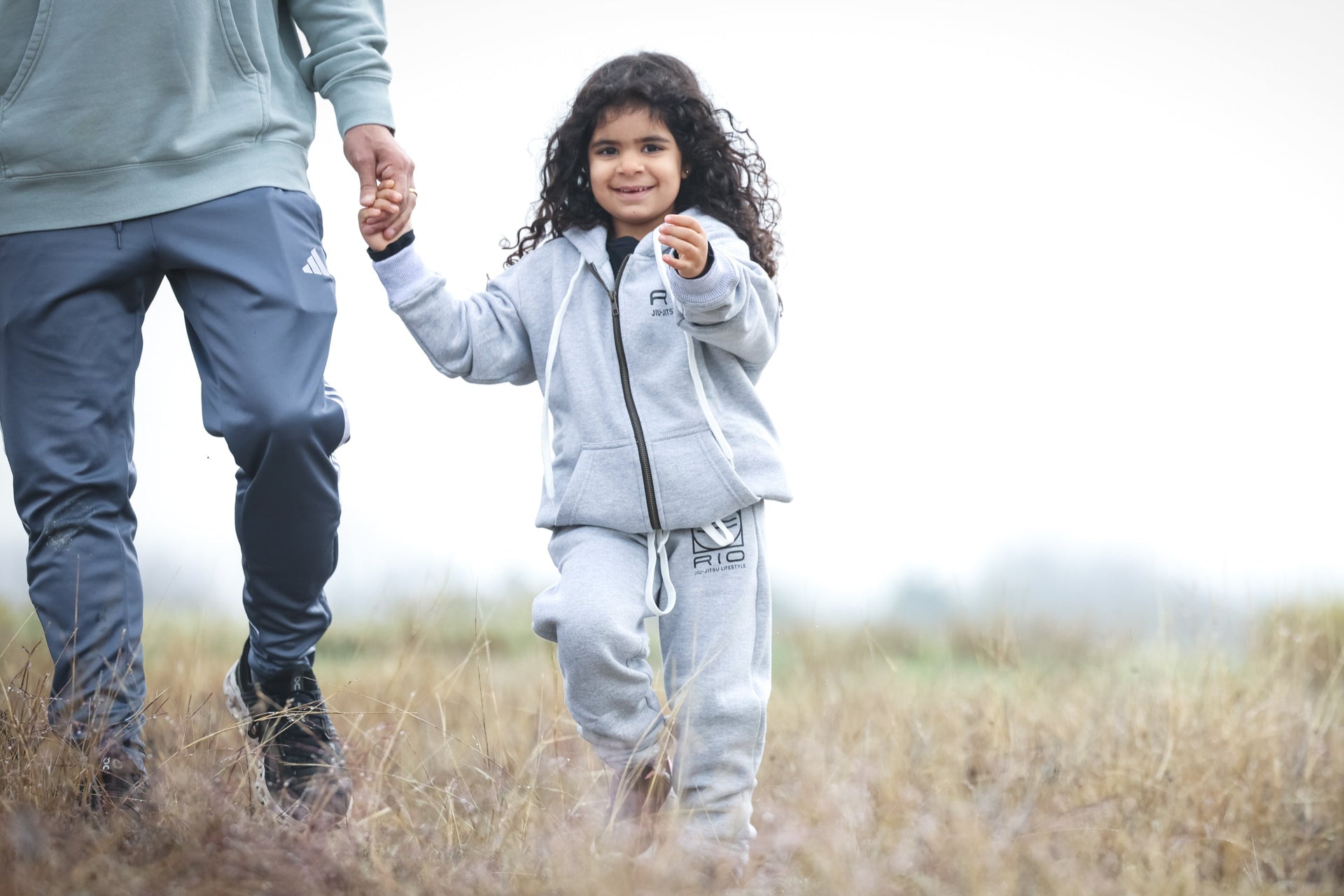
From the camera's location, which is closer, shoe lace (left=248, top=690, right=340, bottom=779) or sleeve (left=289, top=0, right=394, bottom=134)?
shoe lace (left=248, top=690, right=340, bottom=779)

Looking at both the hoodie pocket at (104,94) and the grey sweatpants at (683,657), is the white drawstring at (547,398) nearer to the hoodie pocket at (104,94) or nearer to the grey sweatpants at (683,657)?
the grey sweatpants at (683,657)

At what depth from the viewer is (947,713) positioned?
154 inches

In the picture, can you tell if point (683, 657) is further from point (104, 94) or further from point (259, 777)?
point (104, 94)

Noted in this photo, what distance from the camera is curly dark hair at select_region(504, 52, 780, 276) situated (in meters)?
2.84

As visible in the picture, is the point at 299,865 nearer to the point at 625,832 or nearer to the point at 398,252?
the point at 625,832

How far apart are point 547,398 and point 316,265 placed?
0.57m

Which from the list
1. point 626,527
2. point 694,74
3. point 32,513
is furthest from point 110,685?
point 694,74

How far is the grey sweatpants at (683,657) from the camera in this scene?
8.00 feet

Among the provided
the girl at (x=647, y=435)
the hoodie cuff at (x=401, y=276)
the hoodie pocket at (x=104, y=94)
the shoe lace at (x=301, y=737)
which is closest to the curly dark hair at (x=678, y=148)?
the girl at (x=647, y=435)

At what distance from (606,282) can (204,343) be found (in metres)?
Result: 0.86

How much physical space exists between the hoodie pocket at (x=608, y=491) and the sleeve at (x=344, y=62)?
0.87 metres

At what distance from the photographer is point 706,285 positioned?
2.43m

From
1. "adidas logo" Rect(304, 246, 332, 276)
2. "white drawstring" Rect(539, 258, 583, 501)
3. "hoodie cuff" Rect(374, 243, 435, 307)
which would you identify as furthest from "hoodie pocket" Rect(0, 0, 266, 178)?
"white drawstring" Rect(539, 258, 583, 501)

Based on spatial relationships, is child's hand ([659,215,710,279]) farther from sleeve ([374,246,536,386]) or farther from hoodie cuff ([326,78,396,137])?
hoodie cuff ([326,78,396,137])
